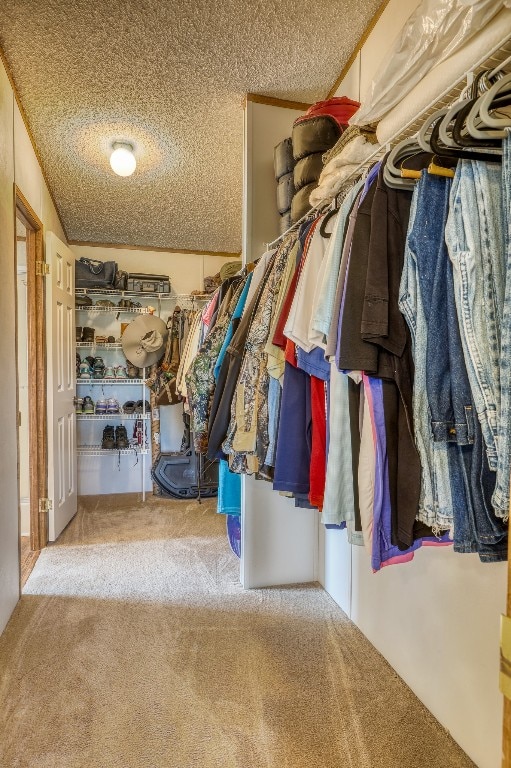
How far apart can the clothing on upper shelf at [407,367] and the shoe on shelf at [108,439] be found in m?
2.92

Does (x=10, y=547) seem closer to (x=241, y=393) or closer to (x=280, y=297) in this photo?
(x=241, y=393)

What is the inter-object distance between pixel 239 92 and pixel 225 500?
209cm

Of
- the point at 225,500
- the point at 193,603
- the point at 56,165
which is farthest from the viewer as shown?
the point at 56,165

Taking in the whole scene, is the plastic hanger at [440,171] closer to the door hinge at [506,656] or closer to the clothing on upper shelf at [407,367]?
the clothing on upper shelf at [407,367]

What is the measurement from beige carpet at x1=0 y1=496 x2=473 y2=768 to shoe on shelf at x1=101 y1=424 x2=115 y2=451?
139cm

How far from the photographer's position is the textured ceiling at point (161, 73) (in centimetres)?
168

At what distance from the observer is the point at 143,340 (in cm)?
372

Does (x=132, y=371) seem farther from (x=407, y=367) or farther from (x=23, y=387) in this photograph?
(x=407, y=367)

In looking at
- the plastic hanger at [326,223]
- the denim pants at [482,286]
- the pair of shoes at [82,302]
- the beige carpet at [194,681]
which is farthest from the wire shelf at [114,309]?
the denim pants at [482,286]

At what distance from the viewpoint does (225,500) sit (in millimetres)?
2260

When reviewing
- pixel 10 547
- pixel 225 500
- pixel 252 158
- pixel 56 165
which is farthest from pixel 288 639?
pixel 56 165

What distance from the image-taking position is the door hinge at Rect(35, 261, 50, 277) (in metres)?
2.75

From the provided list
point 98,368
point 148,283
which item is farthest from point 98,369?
point 148,283

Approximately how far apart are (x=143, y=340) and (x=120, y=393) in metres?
0.69
